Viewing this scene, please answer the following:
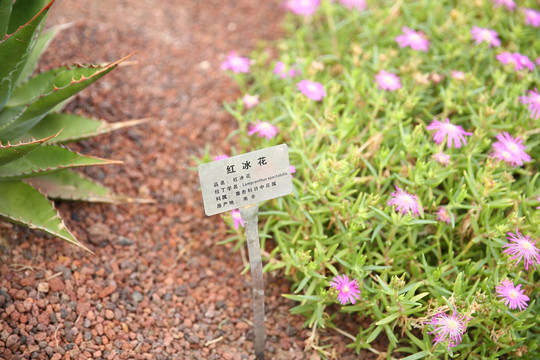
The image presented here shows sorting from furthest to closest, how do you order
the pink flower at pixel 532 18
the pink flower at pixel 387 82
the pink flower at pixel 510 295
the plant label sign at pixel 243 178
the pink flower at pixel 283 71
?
the pink flower at pixel 532 18 < the pink flower at pixel 283 71 < the pink flower at pixel 387 82 < the pink flower at pixel 510 295 < the plant label sign at pixel 243 178

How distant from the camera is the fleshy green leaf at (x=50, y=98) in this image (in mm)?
1886

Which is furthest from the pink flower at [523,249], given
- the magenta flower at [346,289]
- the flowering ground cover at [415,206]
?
the magenta flower at [346,289]

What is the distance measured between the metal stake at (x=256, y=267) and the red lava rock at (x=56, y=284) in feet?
2.87

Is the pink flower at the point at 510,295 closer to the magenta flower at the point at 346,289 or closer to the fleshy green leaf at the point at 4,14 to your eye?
the magenta flower at the point at 346,289

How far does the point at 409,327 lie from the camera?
1.90 meters

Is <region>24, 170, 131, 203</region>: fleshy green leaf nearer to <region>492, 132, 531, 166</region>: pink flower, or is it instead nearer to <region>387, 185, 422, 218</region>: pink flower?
<region>387, 185, 422, 218</region>: pink flower

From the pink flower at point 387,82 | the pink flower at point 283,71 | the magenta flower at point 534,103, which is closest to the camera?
the magenta flower at point 534,103

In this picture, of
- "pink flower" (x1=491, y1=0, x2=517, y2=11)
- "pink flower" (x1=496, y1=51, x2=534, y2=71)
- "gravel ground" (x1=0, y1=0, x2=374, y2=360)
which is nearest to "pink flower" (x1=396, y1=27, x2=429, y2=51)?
"pink flower" (x1=496, y1=51, x2=534, y2=71)

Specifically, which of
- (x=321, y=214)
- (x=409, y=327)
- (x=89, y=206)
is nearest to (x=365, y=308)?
(x=409, y=327)

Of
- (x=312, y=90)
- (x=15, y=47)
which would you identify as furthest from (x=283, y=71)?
(x=15, y=47)

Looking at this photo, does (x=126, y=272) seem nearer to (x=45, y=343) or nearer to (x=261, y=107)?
(x=45, y=343)

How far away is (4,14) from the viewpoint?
5.98 ft

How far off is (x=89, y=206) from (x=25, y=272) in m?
0.49

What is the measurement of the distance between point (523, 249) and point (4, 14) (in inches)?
88.6
